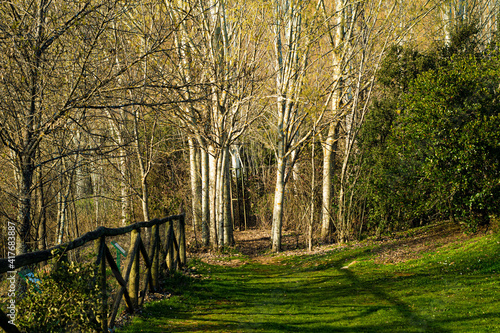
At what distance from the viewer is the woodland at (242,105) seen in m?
6.55

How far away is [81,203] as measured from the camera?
19.7 metres

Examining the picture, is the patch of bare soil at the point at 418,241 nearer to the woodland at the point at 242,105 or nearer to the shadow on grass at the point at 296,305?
the woodland at the point at 242,105

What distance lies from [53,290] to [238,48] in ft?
35.8

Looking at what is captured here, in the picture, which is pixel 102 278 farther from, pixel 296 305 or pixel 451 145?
pixel 451 145

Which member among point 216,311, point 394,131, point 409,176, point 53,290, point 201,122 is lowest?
point 216,311

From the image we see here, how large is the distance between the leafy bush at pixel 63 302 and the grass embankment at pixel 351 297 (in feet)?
3.41

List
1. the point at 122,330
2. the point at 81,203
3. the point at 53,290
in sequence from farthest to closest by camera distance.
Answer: the point at 81,203 → the point at 122,330 → the point at 53,290

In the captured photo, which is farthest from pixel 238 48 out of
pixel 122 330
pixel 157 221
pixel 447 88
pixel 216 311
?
pixel 122 330

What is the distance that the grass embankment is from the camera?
550 cm

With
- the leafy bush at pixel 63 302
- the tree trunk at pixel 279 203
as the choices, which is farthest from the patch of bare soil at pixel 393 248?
the leafy bush at pixel 63 302

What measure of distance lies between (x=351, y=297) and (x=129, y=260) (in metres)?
3.97

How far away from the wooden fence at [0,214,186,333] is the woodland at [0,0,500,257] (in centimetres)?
160

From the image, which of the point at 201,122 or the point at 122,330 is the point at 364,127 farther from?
the point at 122,330

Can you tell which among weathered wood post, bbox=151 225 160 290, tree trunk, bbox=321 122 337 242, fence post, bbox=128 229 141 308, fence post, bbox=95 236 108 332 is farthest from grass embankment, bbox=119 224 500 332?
tree trunk, bbox=321 122 337 242
